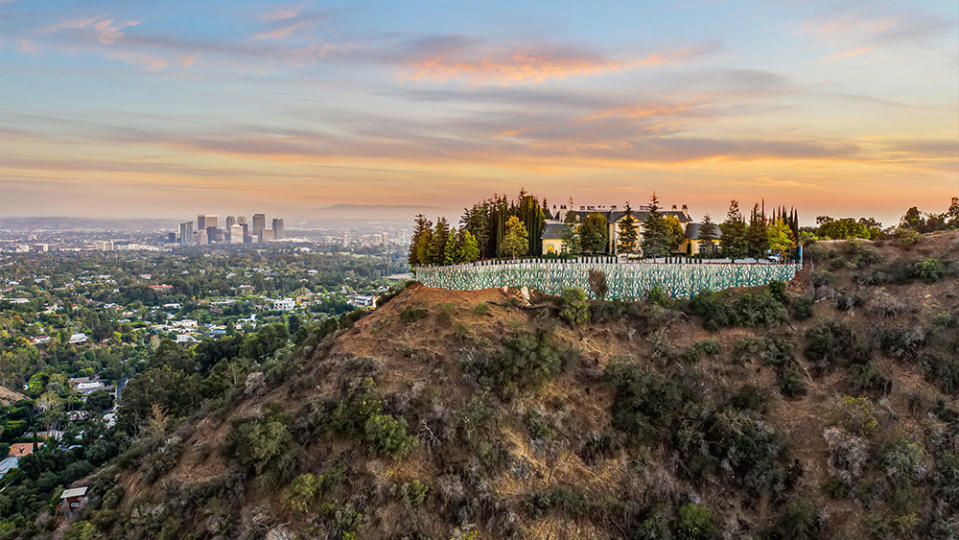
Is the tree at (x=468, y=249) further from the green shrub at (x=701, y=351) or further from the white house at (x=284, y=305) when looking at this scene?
the white house at (x=284, y=305)

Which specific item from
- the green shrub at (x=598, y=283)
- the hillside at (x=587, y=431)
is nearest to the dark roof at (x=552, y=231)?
the green shrub at (x=598, y=283)

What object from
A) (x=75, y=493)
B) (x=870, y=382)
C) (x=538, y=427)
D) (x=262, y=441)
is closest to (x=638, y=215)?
(x=870, y=382)

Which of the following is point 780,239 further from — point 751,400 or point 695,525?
point 695,525

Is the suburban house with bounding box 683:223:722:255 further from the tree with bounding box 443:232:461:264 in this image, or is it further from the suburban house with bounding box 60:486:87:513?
the suburban house with bounding box 60:486:87:513

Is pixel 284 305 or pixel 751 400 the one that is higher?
pixel 751 400

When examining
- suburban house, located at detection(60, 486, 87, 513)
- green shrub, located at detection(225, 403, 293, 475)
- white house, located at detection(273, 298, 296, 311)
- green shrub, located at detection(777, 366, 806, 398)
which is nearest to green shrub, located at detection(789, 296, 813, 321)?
green shrub, located at detection(777, 366, 806, 398)

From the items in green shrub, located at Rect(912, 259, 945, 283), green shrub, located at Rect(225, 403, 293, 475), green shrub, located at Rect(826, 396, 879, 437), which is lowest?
green shrub, located at Rect(225, 403, 293, 475)
